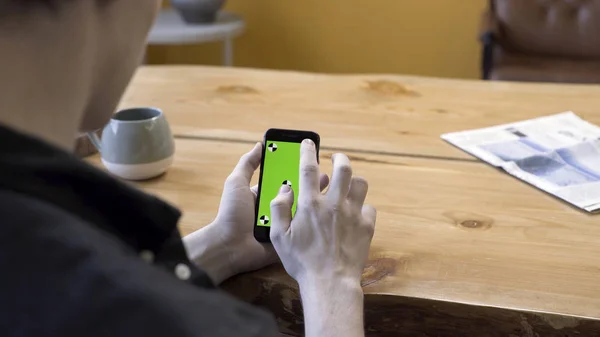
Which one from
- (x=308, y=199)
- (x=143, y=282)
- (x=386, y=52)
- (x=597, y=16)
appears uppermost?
(x=143, y=282)

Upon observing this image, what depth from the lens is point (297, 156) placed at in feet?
3.08

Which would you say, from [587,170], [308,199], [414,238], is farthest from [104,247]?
[587,170]

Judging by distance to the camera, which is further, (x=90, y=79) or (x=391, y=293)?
(x=391, y=293)

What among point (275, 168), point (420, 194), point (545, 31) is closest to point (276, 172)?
point (275, 168)

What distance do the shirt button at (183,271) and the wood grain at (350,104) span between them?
2.33ft

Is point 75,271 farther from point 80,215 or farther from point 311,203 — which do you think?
point 311,203

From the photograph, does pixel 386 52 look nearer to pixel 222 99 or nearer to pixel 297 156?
pixel 222 99

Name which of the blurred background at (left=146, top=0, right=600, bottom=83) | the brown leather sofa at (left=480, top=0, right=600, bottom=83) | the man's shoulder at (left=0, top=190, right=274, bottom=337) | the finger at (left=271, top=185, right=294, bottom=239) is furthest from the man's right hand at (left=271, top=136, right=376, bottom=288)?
the brown leather sofa at (left=480, top=0, right=600, bottom=83)

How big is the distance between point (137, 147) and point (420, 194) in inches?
17.2

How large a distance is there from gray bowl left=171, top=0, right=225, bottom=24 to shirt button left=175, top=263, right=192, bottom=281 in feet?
7.55

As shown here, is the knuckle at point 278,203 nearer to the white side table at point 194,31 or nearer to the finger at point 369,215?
the finger at point 369,215

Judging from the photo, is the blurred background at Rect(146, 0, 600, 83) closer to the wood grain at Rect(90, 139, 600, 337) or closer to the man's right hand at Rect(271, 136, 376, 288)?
the wood grain at Rect(90, 139, 600, 337)

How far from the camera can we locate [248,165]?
961mm

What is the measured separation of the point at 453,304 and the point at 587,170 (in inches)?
17.9
